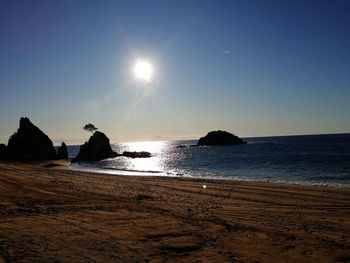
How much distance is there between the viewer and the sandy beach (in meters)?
9.73

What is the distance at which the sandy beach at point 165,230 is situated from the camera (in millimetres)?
9727

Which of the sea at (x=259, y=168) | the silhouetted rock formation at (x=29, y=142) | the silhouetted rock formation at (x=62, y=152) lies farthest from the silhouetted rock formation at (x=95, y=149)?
the sea at (x=259, y=168)

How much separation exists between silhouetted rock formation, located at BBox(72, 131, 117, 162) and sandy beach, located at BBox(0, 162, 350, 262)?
8121 centimetres

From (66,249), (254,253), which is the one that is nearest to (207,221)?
(254,253)

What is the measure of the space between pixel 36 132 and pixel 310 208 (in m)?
88.0

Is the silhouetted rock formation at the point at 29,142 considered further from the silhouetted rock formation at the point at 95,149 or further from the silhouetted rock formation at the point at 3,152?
the silhouetted rock formation at the point at 95,149

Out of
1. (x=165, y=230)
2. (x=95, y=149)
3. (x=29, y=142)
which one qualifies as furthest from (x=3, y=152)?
(x=165, y=230)

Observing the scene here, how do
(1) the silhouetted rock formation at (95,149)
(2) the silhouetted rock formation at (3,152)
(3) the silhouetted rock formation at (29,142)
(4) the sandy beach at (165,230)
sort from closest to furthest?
(4) the sandy beach at (165,230) → (2) the silhouetted rock formation at (3,152) → (3) the silhouetted rock formation at (29,142) → (1) the silhouetted rock formation at (95,149)

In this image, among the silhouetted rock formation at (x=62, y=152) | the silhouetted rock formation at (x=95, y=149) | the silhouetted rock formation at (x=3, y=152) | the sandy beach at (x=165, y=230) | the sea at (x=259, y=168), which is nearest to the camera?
the sandy beach at (x=165, y=230)

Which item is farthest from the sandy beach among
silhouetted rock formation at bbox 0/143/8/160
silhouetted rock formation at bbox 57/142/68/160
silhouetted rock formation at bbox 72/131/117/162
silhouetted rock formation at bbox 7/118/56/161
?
silhouetted rock formation at bbox 57/142/68/160

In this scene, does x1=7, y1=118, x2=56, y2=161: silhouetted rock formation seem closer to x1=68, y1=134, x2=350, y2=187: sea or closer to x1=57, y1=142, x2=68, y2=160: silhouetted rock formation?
x1=57, y1=142, x2=68, y2=160: silhouetted rock formation

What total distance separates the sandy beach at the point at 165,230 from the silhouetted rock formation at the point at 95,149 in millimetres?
81212

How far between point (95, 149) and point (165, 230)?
93.2 meters

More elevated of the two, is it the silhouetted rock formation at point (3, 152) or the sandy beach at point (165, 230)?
the silhouetted rock formation at point (3, 152)
